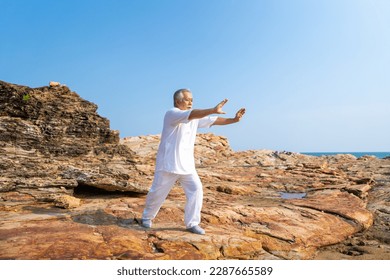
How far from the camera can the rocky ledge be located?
201 inches

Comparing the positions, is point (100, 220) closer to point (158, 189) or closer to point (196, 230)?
point (158, 189)

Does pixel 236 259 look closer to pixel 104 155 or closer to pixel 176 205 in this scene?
pixel 176 205

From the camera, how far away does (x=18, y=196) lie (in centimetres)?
744

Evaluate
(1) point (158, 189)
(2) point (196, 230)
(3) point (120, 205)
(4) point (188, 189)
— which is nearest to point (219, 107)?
(4) point (188, 189)

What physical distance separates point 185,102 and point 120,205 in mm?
3267

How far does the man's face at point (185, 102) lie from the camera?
5609mm

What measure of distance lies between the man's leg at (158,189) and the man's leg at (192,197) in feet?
0.74

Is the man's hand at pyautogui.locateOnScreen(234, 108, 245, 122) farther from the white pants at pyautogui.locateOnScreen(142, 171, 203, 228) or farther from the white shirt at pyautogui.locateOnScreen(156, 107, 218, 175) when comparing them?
the white pants at pyautogui.locateOnScreen(142, 171, 203, 228)

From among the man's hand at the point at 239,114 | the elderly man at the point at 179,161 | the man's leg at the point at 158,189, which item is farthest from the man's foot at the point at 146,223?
the man's hand at the point at 239,114

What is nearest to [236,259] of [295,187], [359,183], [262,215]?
[262,215]

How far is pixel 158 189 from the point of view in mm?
5723

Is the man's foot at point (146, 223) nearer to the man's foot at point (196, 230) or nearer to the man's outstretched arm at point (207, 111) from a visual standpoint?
the man's foot at point (196, 230)
